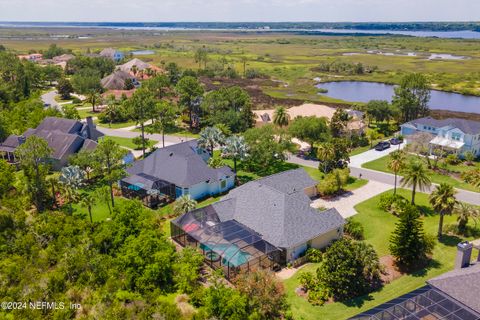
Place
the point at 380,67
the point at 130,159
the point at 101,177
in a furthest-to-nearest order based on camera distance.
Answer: the point at 380,67
the point at 130,159
the point at 101,177

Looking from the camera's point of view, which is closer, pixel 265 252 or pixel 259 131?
pixel 265 252

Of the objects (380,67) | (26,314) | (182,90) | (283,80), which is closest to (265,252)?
(26,314)

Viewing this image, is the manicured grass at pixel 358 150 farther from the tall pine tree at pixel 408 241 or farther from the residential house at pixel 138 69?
the residential house at pixel 138 69

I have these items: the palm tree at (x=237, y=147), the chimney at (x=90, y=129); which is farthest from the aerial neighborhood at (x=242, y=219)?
the palm tree at (x=237, y=147)

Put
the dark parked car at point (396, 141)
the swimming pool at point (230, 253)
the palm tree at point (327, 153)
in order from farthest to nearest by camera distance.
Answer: the dark parked car at point (396, 141) < the palm tree at point (327, 153) < the swimming pool at point (230, 253)

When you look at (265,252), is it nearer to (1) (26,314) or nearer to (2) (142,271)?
(2) (142,271)

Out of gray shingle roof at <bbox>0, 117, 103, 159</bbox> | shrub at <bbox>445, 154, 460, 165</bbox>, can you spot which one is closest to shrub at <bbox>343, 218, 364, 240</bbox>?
shrub at <bbox>445, 154, 460, 165</bbox>

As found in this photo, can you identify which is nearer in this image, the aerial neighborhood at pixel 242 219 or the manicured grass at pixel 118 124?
the aerial neighborhood at pixel 242 219
